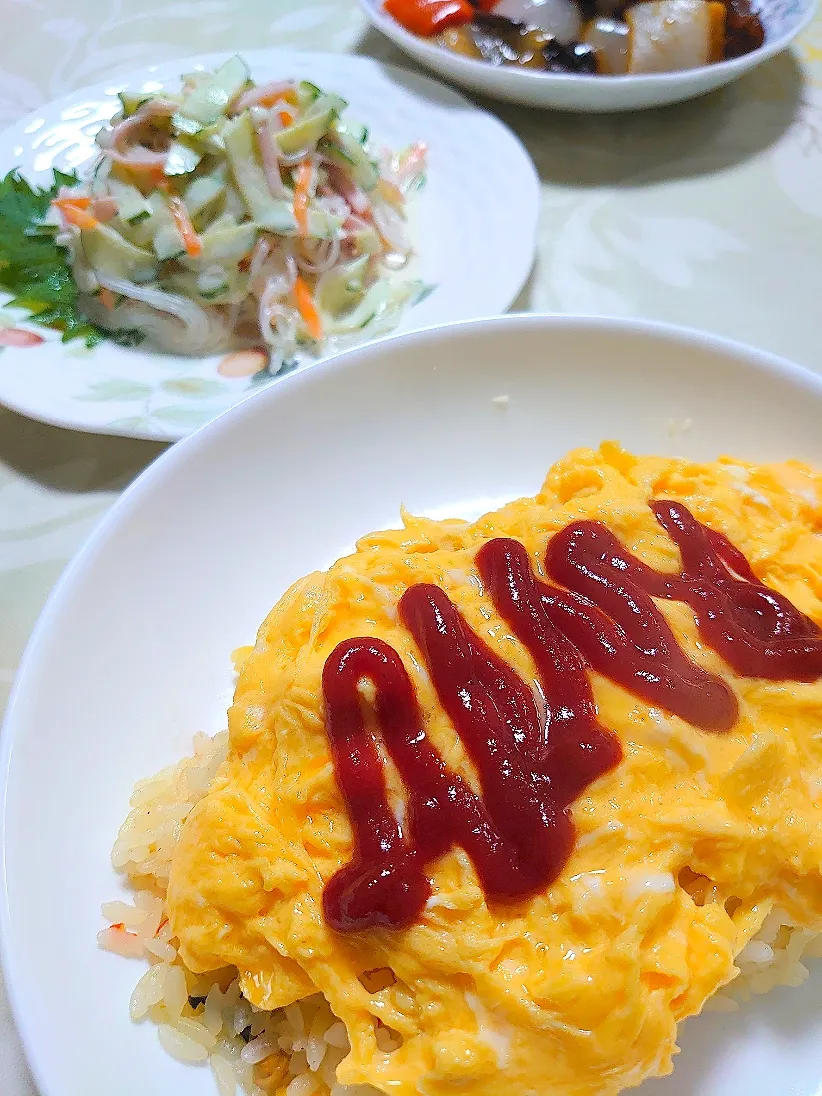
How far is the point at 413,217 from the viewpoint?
3.82 meters

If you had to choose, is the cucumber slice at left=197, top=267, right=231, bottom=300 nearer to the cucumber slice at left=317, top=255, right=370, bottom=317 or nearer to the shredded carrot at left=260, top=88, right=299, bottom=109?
the cucumber slice at left=317, top=255, right=370, bottom=317

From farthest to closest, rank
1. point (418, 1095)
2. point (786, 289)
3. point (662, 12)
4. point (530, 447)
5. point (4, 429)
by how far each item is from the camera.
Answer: point (662, 12), point (786, 289), point (4, 429), point (530, 447), point (418, 1095)

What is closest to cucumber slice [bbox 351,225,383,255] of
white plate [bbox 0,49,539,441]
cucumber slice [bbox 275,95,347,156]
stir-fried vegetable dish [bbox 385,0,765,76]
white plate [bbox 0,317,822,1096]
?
white plate [bbox 0,49,539,441]

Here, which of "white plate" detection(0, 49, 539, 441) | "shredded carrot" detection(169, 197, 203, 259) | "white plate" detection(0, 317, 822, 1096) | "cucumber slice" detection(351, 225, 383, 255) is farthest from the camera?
"cucumber slice" detection(351, 225, 383, 255)

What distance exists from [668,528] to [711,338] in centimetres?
86

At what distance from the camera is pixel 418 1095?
1548mm

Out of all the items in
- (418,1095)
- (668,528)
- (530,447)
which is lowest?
(418,1095)

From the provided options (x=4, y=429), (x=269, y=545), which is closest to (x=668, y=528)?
(x=269, y=545)

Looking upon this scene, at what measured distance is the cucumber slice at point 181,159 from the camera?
134 inches

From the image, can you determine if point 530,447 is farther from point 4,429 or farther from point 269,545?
point 4,429

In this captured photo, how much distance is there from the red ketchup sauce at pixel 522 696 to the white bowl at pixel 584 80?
2864 mm

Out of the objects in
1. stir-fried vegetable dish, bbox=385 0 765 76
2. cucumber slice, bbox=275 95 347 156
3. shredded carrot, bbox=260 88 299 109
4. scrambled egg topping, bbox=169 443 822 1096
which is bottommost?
scrambled egg topping, bbox=169 443 822 1096

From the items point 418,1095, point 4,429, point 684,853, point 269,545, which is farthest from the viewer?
point 4,429

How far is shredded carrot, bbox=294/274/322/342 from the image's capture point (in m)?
3.35
